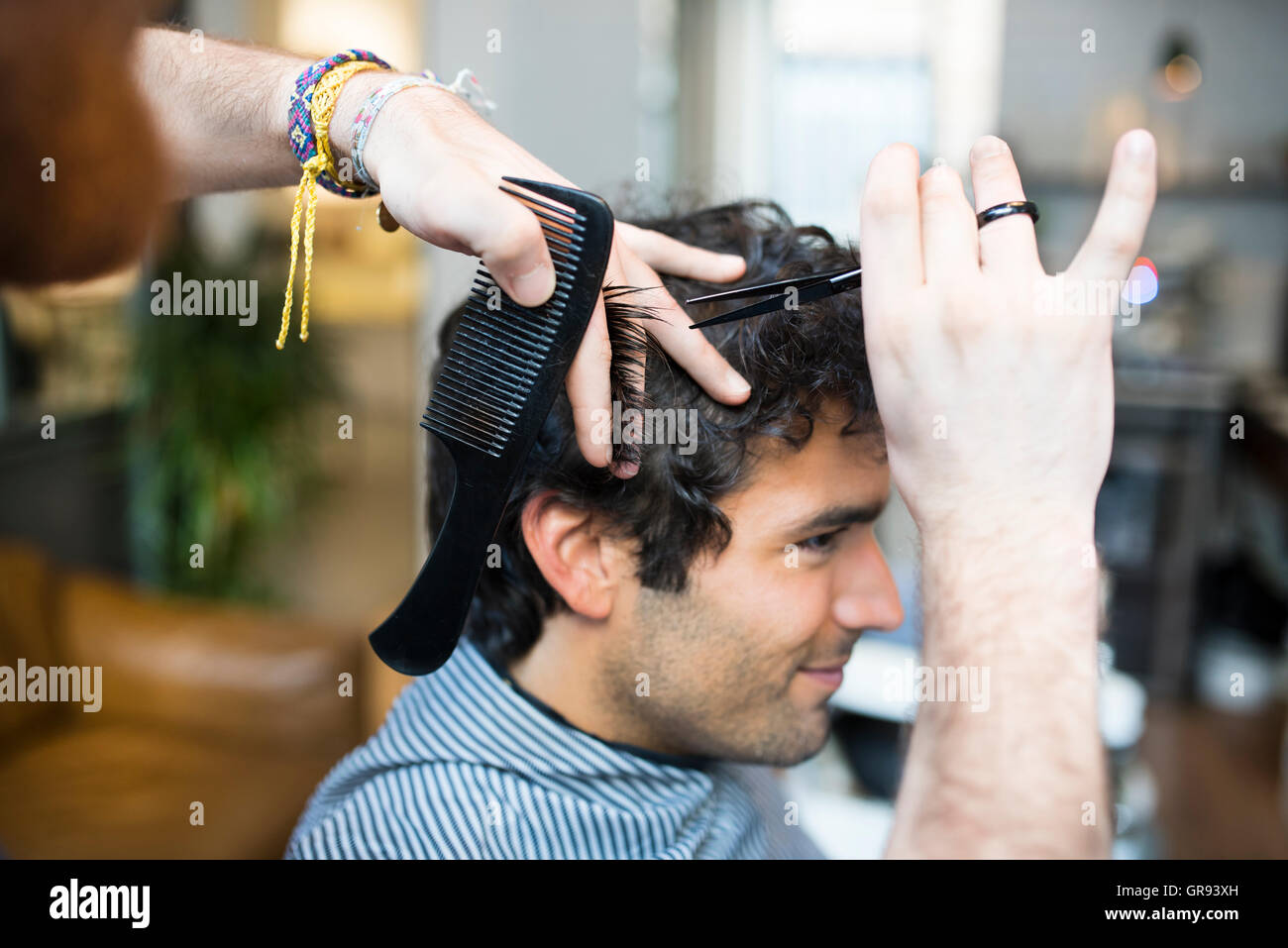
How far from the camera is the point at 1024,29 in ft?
13.6

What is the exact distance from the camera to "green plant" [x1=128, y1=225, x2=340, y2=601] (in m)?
3.04

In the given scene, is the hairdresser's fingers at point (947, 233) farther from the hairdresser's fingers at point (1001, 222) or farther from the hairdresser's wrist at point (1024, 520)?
the hairdresser's wrist at point (1024, 520)

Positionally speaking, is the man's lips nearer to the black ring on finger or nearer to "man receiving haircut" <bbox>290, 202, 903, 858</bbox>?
"man receiving haircut" <bbox>290, 202, 903, 858</bbox>

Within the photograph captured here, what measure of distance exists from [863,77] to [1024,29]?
0.70 m

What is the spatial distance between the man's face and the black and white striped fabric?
6cm

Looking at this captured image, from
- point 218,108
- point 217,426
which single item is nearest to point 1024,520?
point 218,108

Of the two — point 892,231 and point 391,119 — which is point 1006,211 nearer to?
point 892,231

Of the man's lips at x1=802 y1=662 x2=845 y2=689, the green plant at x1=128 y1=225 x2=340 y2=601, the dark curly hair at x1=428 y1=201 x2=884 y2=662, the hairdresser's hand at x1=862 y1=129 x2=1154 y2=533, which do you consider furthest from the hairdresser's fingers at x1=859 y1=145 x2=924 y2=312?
the green plant at x1=128 y1=225 x2=340 y2=601

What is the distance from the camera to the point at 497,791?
0.87m

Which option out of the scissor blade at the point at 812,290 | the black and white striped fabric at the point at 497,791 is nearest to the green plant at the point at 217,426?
the black and white striped fabric at the point at 497,791

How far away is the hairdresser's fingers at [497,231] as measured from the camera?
61 centimetres
